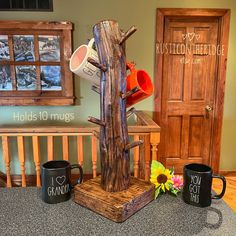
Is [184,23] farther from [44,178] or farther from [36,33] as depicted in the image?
[44,178]

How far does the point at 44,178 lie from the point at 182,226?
0.53m

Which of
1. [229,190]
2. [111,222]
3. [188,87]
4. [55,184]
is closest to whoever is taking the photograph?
[111,222]

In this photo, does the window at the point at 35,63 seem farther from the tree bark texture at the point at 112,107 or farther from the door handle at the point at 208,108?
the tree bark texture at the point at 112,107

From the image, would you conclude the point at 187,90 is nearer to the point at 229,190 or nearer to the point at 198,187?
the point at 229,190

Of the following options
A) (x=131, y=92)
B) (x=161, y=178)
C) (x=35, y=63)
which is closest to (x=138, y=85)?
(x=131, y=92)

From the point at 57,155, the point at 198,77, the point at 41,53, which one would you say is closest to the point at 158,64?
the point at 198,77

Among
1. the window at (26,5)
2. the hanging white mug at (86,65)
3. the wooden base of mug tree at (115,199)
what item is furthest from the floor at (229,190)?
the window at (26,5)

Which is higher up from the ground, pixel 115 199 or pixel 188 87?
pixel 188 87

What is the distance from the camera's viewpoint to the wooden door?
297cm

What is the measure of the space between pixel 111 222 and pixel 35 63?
2.45m

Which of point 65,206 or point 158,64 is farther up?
point 158,64

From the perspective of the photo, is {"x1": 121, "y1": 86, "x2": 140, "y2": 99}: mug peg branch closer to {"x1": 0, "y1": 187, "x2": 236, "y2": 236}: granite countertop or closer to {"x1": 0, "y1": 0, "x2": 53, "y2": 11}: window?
{"x1": 0, "y1": 187, "x2": 236, "y2": 236}: granite countertop

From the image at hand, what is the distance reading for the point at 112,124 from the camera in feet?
3.01

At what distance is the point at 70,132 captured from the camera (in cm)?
215
